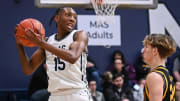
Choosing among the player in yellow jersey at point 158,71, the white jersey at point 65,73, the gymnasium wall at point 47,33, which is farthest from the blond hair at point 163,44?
the gymnasium wall at point 47,33

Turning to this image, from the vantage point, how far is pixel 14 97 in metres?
7.86

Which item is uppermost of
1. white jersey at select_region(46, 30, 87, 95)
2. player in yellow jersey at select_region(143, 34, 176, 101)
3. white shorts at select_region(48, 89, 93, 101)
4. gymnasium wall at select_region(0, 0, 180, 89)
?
player in yellow jersey at select_region(143, 34, 176, 101)

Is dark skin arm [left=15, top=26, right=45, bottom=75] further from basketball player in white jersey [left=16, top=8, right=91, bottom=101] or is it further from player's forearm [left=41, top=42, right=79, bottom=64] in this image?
player's forearm [left=41, top=42, right=79, bottom=64]

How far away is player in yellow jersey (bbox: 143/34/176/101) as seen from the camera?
2.98 metres

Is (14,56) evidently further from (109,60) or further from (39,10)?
(109,60)

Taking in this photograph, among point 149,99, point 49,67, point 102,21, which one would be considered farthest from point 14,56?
point 149,99

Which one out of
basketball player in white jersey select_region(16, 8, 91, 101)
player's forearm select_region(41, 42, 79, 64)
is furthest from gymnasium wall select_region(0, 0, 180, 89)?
player's forearm select_region(41, 42, 79, 64)

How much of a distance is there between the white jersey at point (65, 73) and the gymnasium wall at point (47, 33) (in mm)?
5096

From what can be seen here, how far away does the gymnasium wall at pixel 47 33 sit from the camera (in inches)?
351

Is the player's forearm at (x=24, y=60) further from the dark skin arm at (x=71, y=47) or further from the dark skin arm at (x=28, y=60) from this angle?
the dark skin arm at (x=71, y=47)

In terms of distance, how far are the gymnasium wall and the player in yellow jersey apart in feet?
19.7

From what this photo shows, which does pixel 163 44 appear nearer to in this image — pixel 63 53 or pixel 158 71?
pixel 158 71

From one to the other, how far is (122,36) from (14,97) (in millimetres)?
3051

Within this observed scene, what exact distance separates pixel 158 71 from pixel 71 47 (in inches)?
36.6
